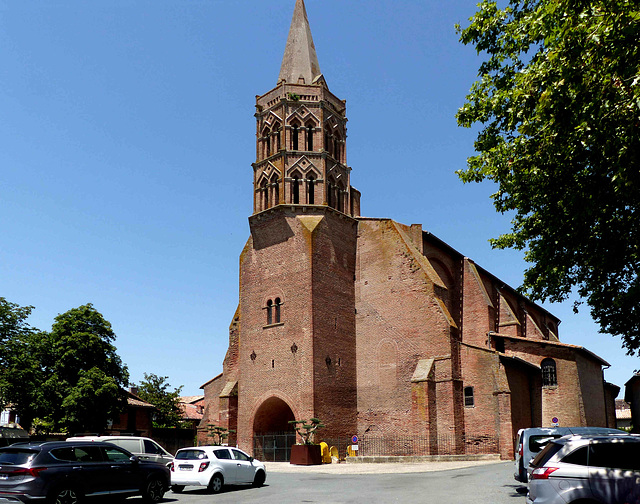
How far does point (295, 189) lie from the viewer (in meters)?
38.0

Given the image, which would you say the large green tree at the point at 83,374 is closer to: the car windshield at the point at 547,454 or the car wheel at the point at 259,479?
the car wheel at the point at 259,479

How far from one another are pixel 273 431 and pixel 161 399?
82.4 ft

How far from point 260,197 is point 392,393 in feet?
47.9

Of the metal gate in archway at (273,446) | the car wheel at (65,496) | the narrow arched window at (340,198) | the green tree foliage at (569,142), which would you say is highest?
the narrow arched window at (340,198)

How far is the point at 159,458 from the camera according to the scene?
19047 millimetres

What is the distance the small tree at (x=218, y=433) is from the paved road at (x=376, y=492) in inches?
587

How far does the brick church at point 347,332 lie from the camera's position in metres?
33.0

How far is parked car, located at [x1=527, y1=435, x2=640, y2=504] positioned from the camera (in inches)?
372

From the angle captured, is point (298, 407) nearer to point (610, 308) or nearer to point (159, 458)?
point (159, 458)

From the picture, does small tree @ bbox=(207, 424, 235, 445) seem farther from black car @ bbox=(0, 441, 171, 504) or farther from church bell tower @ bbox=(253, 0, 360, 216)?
black car @ bbox=(0, 441, 171, 504)

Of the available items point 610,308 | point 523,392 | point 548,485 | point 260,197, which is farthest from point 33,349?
point 548,485

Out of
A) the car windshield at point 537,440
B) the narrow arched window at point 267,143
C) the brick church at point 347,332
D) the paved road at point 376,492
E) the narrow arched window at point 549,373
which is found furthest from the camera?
the narrow arched window at point 267,143

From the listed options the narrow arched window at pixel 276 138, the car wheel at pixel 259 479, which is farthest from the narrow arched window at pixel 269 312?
the car wheel at pixel 259 479

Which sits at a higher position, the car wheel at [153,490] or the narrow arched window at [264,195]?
the narrow arched window at [264,195]
